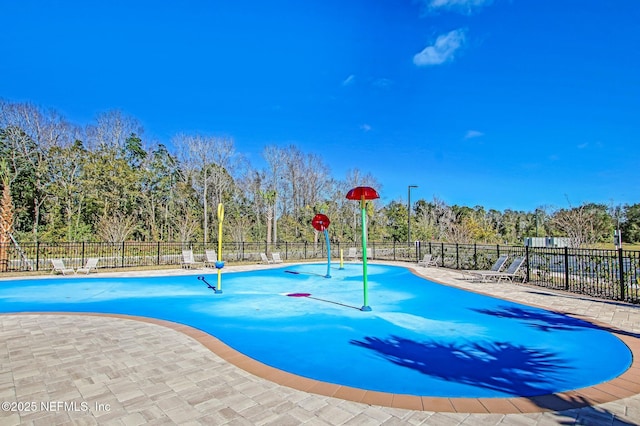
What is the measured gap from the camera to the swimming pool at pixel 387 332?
14.3 feet

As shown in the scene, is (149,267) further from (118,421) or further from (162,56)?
(118,421)

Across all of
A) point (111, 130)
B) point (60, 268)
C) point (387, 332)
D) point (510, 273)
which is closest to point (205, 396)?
point (387, 332)

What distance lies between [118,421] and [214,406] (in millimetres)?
770

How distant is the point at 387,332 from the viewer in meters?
6.63

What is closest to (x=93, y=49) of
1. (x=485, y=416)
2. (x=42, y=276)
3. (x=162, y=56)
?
(x=162, y=56)

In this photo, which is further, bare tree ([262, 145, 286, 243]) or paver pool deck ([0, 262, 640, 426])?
bare tree ([262, 145, 286, 243])

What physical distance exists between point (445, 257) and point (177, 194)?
24.7 m

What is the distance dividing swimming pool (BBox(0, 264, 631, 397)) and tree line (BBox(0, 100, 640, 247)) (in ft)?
38.3

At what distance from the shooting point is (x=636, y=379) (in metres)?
3.91

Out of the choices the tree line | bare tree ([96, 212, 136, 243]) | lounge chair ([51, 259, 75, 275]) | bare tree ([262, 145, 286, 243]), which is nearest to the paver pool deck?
lounge chair ([51, 259, 75, 275])

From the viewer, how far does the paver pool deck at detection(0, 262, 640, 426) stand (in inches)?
116

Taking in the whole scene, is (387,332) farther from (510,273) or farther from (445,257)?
(445,257)

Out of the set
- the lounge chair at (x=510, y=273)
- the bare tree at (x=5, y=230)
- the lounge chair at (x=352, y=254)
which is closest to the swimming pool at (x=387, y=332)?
the lounge chair at (x=510, y=273)

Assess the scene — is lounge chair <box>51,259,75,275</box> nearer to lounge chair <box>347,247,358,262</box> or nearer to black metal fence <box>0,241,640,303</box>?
black metal fence <box>0,241,640,303</box>
